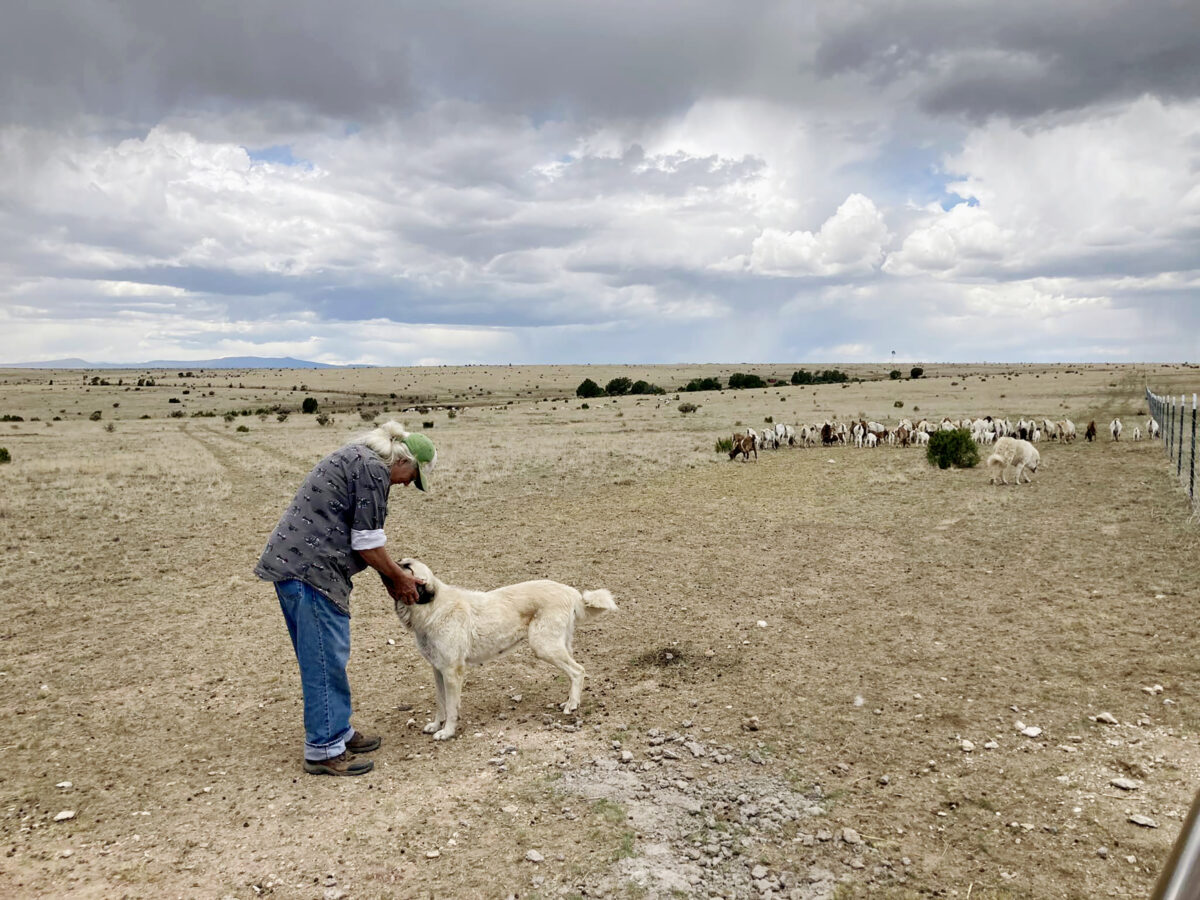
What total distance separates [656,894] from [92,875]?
131 inches

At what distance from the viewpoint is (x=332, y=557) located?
5.48m

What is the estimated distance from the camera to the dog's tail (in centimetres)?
643

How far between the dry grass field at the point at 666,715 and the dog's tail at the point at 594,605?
2.69 ft

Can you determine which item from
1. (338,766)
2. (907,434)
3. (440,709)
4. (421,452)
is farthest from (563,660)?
(907,434)

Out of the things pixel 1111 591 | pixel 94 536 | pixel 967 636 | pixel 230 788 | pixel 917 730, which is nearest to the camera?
pixel 230 788

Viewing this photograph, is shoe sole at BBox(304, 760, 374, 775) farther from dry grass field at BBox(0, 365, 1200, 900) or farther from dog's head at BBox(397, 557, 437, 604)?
dog's head at BBox(397, 557, 437, 604)

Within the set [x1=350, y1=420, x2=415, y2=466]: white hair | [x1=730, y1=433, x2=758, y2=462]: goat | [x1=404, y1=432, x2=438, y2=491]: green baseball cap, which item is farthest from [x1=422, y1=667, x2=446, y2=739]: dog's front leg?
[x1=730, y1=433, x2=758, y2=462]: goat

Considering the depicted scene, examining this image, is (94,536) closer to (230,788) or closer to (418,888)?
(230,788)

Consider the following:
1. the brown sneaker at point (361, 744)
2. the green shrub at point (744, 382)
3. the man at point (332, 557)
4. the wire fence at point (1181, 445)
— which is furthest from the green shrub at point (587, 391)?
the man at point (332, 557)

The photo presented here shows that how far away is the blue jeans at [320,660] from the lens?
547 cm

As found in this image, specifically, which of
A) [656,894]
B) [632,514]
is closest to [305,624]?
[656,894]

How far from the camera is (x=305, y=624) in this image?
5.48 meters

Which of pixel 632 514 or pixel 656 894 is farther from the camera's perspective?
pixel 632 514

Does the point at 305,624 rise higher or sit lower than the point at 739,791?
higher
